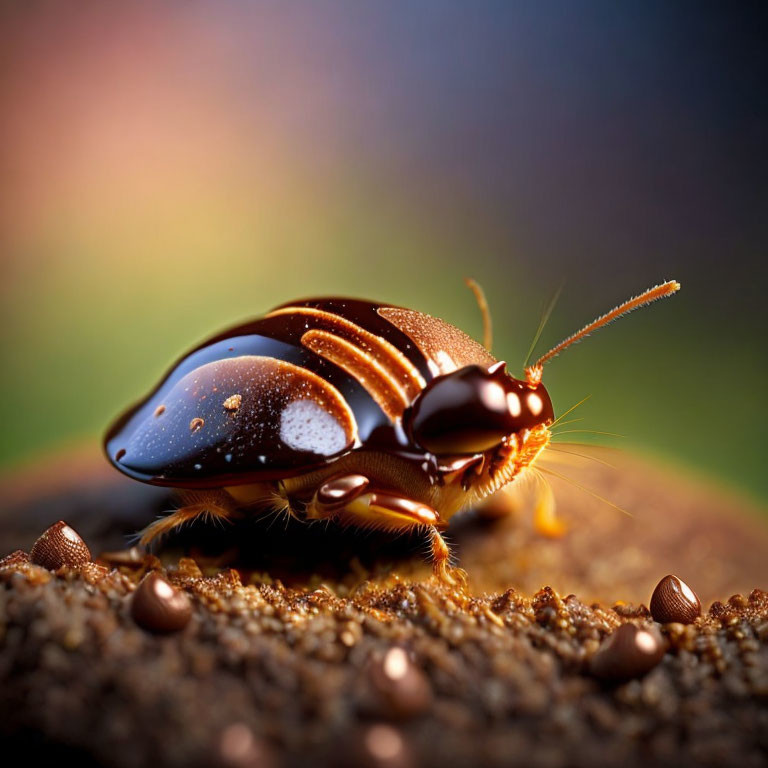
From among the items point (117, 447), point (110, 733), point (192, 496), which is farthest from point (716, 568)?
point (110, 733)

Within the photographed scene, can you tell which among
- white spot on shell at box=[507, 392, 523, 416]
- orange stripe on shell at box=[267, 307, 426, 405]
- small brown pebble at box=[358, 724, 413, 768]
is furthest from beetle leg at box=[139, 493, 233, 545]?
small brown pebble at box=[358, 724, 413, 768]

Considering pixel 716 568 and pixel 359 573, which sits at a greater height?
pixel 359 573

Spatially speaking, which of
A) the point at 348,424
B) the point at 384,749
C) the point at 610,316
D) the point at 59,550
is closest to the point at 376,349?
the point at 348,424

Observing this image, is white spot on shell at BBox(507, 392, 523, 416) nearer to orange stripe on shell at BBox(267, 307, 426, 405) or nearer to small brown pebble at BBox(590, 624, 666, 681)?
orange stripe on shell at BBox(267, 307, 426, 405)

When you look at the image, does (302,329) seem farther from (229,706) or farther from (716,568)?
(716,568)

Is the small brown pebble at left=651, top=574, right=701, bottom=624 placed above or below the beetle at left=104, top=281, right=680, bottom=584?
below

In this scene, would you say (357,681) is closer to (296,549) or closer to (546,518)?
(296,549)
